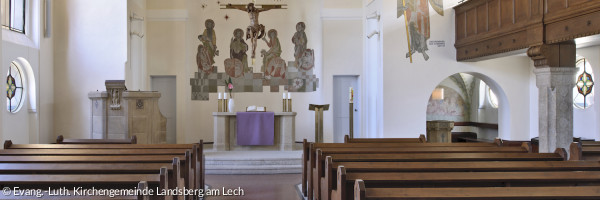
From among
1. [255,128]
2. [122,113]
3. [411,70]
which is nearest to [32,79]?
[122,113]

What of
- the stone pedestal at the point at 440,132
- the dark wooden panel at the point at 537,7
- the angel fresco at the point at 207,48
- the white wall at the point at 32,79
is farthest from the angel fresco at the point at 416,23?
the white wall at the point at 32,79

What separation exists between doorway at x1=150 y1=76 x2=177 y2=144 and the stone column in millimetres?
9111

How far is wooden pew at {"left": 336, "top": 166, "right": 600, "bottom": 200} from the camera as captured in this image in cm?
366

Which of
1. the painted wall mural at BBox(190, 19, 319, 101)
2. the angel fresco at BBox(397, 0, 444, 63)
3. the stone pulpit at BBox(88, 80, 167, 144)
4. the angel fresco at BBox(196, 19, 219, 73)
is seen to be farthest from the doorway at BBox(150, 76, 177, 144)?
the angel fresco at BBox(397, 0, 444, 63)

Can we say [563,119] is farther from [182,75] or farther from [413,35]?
[182,75]

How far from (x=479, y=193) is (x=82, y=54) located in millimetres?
9927

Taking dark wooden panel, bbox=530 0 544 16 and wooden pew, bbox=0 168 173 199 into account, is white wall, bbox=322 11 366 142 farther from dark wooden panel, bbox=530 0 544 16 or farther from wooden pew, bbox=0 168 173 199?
wooden pew, bbox=0 168 173 199

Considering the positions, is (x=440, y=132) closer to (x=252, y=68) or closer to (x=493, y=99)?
(x=493, y=99)

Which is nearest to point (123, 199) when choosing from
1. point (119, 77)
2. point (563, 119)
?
point (563, 119)

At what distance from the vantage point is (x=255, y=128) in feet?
35.2

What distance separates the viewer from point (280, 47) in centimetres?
1332

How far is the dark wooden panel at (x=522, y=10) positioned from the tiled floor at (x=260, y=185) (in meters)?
5.11

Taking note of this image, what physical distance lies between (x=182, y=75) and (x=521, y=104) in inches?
347

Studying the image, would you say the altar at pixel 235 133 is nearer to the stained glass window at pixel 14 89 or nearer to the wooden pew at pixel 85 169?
the stained glass window at pixel 14 89
